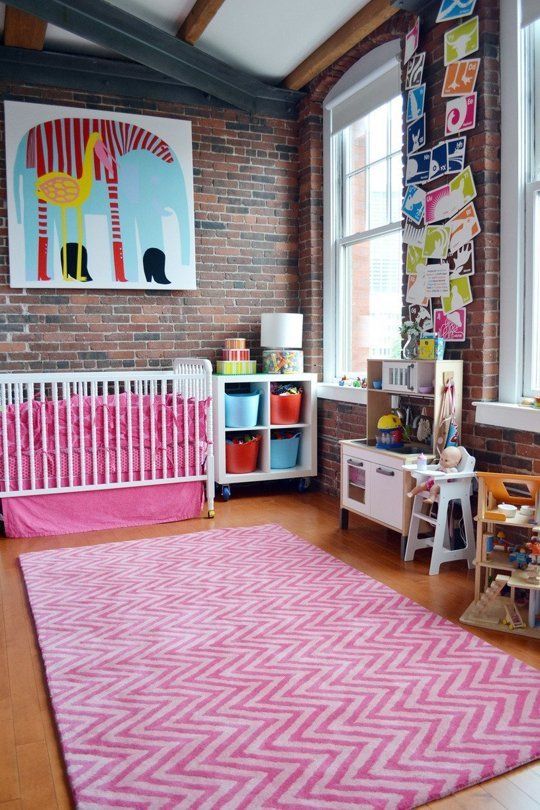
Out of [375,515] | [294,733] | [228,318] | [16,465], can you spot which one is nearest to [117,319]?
[228,318]

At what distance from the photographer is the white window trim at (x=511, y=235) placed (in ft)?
10.6

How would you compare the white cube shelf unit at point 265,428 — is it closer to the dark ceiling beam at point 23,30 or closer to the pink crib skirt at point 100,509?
the pink crib skirt at point 100,509

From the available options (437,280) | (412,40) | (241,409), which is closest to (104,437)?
(241,409)

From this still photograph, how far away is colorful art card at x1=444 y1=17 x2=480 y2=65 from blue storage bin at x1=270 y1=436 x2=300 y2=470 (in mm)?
2602

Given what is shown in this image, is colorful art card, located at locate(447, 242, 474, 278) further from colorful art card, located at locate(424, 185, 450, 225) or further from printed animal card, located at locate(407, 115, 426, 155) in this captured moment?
printed animal card, located at locate(407, 115, 426, 155)

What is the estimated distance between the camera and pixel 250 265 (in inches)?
206

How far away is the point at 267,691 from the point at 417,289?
2.43 m

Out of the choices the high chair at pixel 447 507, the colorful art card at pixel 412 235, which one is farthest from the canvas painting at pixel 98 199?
the high chair at pixel 447 507

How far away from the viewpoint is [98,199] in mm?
4668

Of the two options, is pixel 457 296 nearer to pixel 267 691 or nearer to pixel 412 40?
pixel 412 40

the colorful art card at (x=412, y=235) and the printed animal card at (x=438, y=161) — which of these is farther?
the colorful art card at (x=412, y=235)

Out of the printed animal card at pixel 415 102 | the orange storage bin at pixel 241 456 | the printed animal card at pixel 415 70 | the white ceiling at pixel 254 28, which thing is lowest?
the orange storage bin at pixel 241 456

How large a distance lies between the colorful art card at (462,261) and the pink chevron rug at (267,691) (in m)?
1.60

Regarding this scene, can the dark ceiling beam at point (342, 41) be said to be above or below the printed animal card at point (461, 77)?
above
